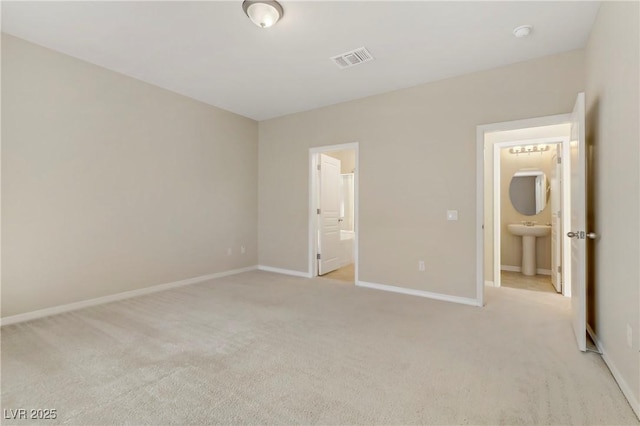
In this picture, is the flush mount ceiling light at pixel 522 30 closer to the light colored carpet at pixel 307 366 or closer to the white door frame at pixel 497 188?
the white door frame at pixel 497 188

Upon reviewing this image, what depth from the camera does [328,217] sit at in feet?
17.4

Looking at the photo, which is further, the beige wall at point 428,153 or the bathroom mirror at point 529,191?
the bathroom mirror at point 529,191

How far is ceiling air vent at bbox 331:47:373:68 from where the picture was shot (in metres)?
3.06

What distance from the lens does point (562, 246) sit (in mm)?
4027

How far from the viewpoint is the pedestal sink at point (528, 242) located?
502 cm

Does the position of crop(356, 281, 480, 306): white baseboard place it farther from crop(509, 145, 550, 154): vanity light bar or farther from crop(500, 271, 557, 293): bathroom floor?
crop(509, 145, 550, 154): vanity light bar

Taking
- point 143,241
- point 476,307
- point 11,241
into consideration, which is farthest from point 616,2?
point 11,241

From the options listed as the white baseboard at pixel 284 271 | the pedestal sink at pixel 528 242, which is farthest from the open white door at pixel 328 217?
the pedestal sink at pixel 528 242

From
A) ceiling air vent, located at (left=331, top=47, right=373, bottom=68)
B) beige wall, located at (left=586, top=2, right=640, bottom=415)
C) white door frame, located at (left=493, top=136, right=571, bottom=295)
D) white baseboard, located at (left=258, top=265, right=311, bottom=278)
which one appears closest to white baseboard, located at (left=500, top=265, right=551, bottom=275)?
white door frame, located at (left=493, top=136, right=571, bottom=295)

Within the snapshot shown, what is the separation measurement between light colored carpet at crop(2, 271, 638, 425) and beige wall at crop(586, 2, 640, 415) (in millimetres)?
264

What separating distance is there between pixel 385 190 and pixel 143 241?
3.34 metres

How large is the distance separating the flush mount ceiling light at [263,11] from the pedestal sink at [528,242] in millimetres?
5007

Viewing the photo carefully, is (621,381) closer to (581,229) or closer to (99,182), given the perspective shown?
(581,229)

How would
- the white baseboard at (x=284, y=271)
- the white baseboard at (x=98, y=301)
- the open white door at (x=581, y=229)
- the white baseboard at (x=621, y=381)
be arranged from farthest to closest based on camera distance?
the white baseboard at (x=284, y=271) < the white baseboard at (x=98, y=301) < the open white door at (x=581, y=229) < the white baseboard at (x=621, y=381)
